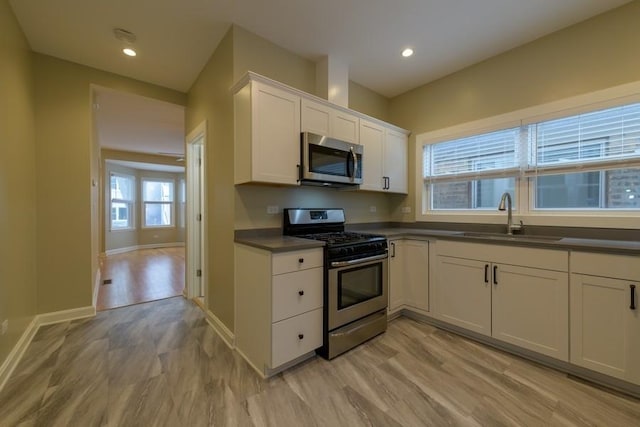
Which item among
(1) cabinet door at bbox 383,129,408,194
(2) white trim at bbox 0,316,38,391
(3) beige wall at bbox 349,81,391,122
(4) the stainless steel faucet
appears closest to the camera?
(2) white trim at bbox 0,316,38,391

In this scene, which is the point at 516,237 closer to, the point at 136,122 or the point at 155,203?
the point at 136,122

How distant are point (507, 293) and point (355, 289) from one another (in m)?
1.26

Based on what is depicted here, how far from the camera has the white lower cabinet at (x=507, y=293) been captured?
6.40ft

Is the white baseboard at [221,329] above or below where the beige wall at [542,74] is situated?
below

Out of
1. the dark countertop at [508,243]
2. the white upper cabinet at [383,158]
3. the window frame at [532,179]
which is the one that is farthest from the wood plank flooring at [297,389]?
the white upper cabinet at [383,158]

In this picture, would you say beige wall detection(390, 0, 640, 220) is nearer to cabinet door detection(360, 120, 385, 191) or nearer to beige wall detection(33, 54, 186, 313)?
cabinet door detection(360, 120, 385, 191)

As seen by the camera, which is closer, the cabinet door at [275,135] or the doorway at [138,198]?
the cabinet door at [275,135]

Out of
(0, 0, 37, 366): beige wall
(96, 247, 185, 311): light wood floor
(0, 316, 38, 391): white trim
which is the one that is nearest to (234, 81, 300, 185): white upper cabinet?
(0, 0, 37, 366): beige wall

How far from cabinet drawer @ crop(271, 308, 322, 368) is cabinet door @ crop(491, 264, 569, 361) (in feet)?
5.09

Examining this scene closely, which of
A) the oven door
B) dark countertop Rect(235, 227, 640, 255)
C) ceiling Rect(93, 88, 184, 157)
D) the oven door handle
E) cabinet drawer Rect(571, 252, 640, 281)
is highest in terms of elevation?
ceiling Rect(93, 88, 184, 157)

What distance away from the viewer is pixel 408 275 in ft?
9.45

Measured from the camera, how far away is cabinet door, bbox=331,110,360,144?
2.63 m

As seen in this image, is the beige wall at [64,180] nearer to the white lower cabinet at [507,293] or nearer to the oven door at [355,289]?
the oven door at [355,289]

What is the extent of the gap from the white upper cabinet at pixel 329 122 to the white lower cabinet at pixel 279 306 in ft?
3.89
